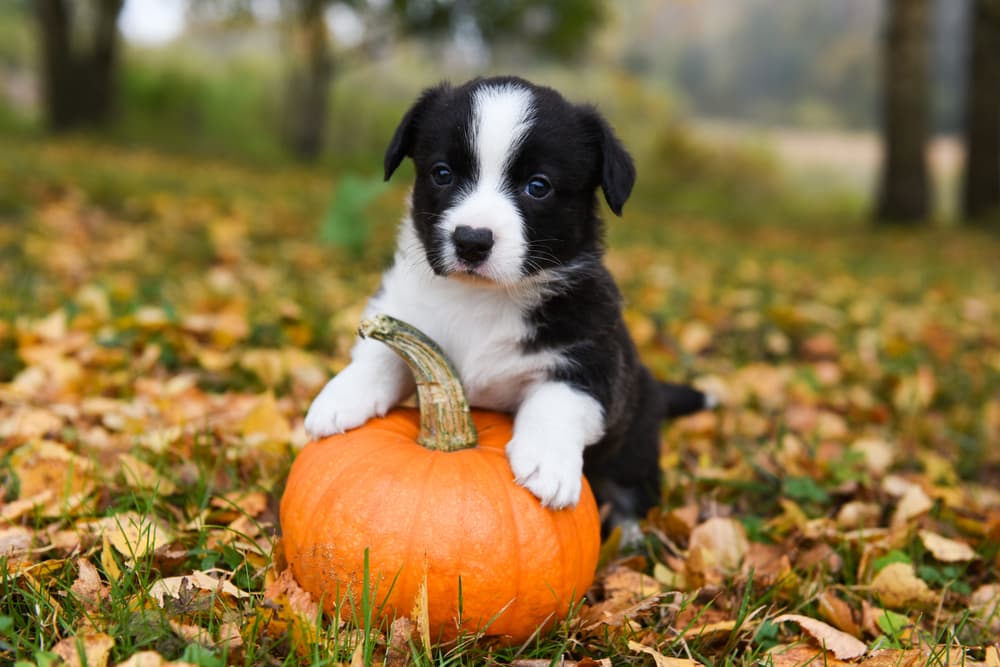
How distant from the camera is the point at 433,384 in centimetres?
210

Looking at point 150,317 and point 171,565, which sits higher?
point 150,317

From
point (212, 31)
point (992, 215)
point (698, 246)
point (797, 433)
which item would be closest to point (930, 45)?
point (992, 215)

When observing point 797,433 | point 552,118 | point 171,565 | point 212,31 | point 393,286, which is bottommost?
point 797,433

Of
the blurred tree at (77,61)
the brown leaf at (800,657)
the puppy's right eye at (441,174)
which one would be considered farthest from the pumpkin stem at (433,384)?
the blurred tree at (77,61)

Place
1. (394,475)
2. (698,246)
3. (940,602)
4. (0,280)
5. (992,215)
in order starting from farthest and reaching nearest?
(992,215) < (698,246) < (0,280) < (940,602) < (394,475)

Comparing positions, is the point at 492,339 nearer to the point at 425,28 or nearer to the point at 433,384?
the point at 433,384

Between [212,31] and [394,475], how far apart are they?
21687 millimetres

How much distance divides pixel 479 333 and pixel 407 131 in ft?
2.07

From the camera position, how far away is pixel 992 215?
44.2 ft

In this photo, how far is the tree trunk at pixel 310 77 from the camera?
61.3 ft

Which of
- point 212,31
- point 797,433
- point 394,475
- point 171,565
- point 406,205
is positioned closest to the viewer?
point 394,475

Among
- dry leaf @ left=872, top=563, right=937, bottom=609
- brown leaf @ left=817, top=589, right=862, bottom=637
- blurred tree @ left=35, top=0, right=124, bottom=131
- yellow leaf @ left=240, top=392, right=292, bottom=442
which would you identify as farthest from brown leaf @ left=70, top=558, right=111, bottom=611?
blurred tree @ left=35, top=0, right=124, bottom=131

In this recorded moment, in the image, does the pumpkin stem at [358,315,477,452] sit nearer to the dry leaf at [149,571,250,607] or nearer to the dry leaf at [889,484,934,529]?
the dry leaf at [149,571,250,607]

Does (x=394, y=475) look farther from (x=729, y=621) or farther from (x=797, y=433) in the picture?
(x=797, y=433)
